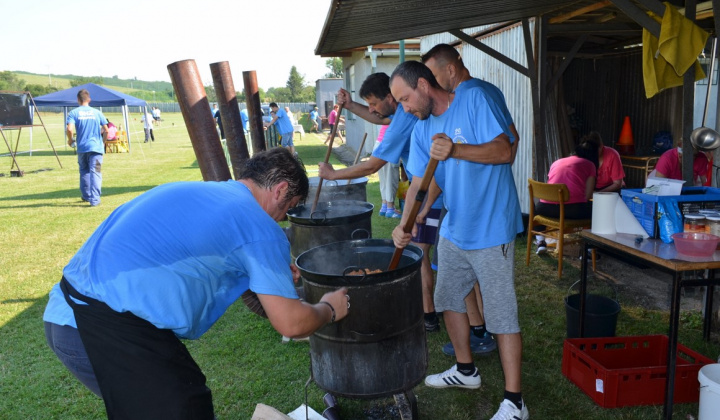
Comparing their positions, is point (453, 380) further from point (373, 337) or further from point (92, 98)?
point (92, 98)

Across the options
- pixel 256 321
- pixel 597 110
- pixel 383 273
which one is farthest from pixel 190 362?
pixel 597 110

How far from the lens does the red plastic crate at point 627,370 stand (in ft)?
10.00

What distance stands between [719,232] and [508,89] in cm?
556

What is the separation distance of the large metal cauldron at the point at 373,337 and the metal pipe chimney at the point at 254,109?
1789mm

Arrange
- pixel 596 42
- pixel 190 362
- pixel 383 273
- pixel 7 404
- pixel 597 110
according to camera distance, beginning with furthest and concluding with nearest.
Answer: pixel 597 110 → pixel 596 42 → pixel 7 404 → pixel 383 273 → pixel 190 362

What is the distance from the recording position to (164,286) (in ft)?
5.92

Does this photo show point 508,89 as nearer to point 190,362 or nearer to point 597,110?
point 597,110

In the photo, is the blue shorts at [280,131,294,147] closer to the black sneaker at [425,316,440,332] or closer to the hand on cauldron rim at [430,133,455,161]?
the black sneaker at [425,316,440,332]

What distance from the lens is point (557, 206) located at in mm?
5707

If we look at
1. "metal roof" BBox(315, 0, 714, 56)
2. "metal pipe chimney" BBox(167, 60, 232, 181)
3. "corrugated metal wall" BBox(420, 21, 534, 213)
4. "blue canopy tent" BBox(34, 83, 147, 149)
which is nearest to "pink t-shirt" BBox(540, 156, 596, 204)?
"metal roof" BBox(315, 0, 714, 56)

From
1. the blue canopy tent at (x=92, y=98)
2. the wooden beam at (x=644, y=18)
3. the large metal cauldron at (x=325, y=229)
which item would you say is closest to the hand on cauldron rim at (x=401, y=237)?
the large metal cauldron at (x=325, y=229)

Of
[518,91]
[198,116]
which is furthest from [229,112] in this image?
→ [518,91]

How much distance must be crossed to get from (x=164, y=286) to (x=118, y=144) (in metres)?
23.3

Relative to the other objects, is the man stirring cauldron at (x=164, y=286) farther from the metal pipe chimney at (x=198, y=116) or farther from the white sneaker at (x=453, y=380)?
the white sneaker at (x=453, y=380)
